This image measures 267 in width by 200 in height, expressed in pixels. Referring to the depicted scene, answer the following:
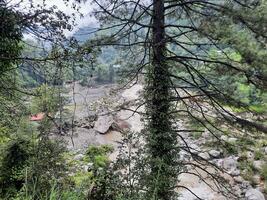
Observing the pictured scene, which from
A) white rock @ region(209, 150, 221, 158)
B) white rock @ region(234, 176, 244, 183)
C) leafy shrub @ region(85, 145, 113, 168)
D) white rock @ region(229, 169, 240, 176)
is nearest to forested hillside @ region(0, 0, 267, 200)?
leafy shrub @ region(85, 145, 113, 168)

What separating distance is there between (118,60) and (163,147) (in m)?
2.02

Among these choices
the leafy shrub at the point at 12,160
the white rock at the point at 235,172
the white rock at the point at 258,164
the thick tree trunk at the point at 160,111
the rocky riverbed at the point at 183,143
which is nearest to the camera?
the thick tree trunk at the point at 160,111

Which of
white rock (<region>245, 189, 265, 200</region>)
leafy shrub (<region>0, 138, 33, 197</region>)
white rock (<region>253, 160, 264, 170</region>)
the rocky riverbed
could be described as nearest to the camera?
the rocky riverbed

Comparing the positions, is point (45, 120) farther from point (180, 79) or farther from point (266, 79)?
point (266, 79)

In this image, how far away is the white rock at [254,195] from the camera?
882cm

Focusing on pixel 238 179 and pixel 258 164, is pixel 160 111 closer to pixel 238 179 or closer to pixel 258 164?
pixel 238 179

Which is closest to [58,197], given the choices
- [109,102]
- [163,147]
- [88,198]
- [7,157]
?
[88,198]

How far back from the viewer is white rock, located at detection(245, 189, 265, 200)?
8823mm

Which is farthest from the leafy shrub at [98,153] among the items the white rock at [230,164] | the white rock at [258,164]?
the white rock at [258,164]

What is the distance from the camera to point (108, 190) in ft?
19.7

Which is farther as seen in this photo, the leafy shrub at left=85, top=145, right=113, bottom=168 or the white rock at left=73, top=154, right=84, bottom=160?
the white rock at left=73, top=154, right=84, bottom=160

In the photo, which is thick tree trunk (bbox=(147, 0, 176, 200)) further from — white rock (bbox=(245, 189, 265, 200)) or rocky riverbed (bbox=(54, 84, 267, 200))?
white rock (bbox=(245, 189, 265, 200))

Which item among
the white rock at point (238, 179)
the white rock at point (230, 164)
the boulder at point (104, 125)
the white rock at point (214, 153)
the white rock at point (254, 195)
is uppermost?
the boulder at point (104, 125)

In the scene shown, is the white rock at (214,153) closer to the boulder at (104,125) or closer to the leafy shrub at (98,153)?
the leafy shrub at (98,153)
